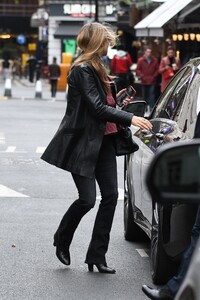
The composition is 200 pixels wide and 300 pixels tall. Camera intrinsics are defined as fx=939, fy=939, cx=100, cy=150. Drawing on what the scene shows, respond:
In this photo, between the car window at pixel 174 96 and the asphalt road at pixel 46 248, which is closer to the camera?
the asphalt road at pixel 46 248

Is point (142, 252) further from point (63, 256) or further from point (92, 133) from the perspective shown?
point (92, 133)

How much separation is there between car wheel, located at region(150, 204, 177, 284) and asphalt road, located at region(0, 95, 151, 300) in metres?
0.18

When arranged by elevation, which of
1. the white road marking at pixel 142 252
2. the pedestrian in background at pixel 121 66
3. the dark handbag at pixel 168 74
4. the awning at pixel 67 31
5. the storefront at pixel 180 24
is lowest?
the awning at pixel 67 31

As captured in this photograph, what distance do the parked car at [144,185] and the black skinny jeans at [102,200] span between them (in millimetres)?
261

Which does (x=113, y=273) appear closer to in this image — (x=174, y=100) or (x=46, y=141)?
(x=174, y=100)

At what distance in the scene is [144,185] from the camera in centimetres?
593

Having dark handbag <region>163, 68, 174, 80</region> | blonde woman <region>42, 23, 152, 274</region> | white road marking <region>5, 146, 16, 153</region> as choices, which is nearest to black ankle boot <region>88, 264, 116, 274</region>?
blonde woman <region>42, 23, 152, 274</region>

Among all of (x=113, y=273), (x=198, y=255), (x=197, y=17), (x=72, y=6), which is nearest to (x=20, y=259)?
(x=113, y=273)

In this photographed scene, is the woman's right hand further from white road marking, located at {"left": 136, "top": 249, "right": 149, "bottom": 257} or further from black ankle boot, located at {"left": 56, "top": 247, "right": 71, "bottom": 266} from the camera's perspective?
white road marking, located at {"left": 136, "top": 249, "right": 149, "bottom": 257}

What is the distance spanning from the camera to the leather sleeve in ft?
21.6

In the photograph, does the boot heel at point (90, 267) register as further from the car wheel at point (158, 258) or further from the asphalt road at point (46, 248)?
the car wheel at point (158, 258)

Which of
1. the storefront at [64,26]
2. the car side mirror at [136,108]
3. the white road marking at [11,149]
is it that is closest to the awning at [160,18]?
the white road marking at [11,149]

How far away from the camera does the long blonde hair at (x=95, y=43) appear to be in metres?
6.68

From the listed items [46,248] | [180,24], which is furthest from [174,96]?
[180,24]
